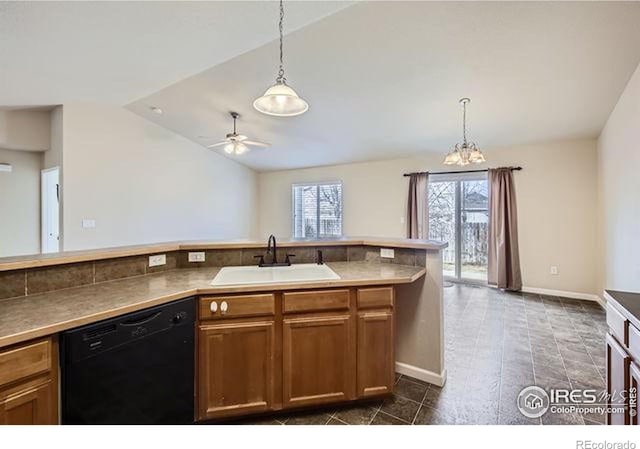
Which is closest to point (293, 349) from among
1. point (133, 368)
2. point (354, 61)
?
point (133, 368)

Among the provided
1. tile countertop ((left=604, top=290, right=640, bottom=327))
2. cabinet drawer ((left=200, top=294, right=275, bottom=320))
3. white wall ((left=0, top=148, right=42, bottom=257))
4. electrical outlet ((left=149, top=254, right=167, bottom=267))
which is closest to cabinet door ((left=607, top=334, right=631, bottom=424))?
tile countertop ((left=604, top=290, right=640, bottom=327))

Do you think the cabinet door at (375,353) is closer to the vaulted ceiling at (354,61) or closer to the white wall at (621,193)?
the vaulted ceiling at (354,61)

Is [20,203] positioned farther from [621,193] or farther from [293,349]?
[621,193]

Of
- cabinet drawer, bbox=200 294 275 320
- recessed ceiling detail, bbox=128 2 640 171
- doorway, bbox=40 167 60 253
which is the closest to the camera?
cabinet drawer, bbox=200 294 275 320

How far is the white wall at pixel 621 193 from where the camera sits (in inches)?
110

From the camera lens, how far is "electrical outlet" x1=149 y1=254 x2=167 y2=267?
2.07m

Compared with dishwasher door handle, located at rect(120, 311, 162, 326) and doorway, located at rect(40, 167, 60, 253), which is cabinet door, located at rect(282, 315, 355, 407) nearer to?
dishwasher door handle, located at rect(120, 311, 162, 326)

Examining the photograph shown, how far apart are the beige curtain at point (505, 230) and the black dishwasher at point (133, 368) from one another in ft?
16.4

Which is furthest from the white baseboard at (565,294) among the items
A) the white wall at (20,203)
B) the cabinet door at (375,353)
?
the white wall at (20,203)

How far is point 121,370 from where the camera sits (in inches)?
53.8

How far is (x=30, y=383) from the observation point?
1.11 metres

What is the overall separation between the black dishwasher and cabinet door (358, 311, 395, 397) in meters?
1.00

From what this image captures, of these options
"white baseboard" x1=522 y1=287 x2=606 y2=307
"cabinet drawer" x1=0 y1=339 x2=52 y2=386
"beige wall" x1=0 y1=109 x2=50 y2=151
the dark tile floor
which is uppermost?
"beige wall" x1=0 y1=109 x2=50 y2=151

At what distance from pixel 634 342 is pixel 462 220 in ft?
15.3
